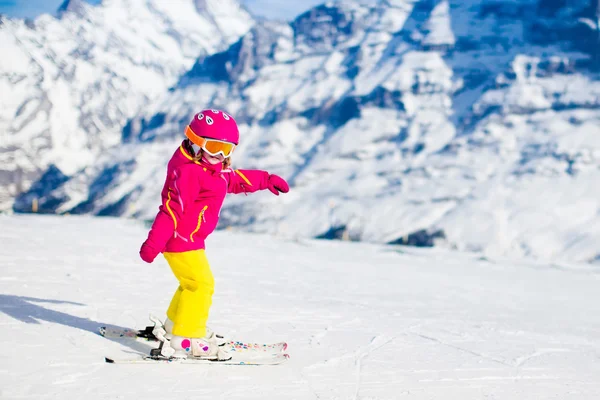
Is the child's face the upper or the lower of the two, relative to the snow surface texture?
upper

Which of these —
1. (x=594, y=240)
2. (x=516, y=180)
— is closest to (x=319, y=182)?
(x=516, y=180)

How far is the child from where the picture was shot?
4301mm


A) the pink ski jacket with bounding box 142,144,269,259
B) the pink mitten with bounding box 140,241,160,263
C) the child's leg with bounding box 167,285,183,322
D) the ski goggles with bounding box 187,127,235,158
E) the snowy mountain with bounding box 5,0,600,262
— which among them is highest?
the snowy mountain with bounding box 5,0,600,262

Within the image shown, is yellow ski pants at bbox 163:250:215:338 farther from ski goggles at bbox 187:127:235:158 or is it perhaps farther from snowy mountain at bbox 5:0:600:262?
snowy mountain at bbox 5:0:600:262

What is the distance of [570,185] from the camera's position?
4616 inches

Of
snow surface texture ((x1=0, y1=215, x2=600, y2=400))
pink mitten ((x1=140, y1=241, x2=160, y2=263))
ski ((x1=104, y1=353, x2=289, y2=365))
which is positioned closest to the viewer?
snow surface texture ((x1=0, y1=215, x2=600, y2=400))

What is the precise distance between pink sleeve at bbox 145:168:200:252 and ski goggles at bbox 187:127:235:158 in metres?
0.22

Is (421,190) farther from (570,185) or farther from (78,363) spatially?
(78,363)

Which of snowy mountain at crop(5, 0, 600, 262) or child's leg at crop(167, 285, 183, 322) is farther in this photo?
snowy mountain at crop(5, 0, 600, 262)

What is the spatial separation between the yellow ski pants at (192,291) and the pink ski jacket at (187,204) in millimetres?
85

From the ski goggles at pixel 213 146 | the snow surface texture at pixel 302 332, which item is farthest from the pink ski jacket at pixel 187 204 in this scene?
the snow surface texture at pixel 302 332


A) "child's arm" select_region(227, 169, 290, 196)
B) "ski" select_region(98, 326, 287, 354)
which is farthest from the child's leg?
"child's arm" select_region(227, 169, 290, 196)

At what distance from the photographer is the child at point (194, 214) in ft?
14.1

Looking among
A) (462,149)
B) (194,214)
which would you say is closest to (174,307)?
(194,214)
